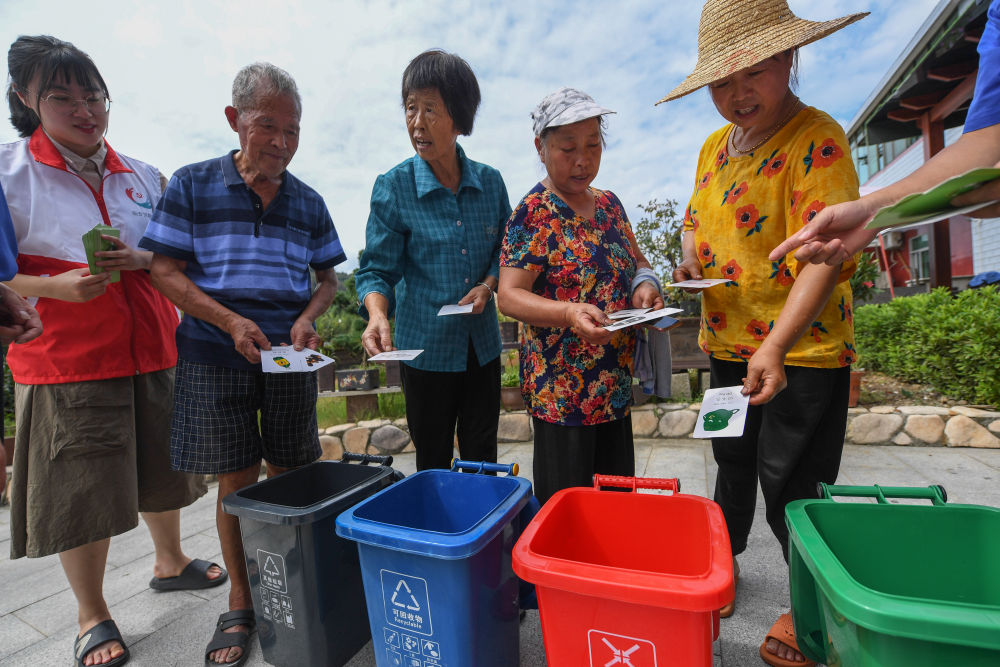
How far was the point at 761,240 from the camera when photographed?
1.45 metres

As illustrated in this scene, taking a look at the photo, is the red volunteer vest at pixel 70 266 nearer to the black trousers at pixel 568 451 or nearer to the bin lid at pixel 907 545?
the black trousers at pixel 568 451

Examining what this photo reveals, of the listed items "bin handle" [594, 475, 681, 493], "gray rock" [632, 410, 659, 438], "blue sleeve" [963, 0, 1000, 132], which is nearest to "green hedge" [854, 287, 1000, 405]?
"gray rock" [632, 410, 659, 438]

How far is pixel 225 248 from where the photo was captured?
70.4 inches

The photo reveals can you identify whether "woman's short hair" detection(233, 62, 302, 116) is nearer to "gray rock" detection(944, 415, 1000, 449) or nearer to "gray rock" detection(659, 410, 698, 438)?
"gray rock" detection(659, 410, 698, 438)

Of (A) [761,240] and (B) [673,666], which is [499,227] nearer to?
(A) [761,240]

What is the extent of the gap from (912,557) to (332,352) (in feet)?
19.8

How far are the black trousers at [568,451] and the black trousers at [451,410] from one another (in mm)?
403

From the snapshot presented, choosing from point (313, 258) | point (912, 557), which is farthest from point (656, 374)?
point (313, 258)

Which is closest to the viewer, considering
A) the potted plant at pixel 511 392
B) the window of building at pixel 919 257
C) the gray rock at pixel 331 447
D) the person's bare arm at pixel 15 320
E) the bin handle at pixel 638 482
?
the person's bare arm at pixel 15 320

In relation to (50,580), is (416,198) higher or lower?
higher

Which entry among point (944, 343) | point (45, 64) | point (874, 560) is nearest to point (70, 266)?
point (45, 64)

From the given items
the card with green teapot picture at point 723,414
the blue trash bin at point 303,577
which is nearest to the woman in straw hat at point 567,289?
the card with green teapot picture at point 723,414

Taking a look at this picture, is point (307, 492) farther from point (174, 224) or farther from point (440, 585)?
point (174, 224)

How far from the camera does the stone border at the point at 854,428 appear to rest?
12.0 ft
